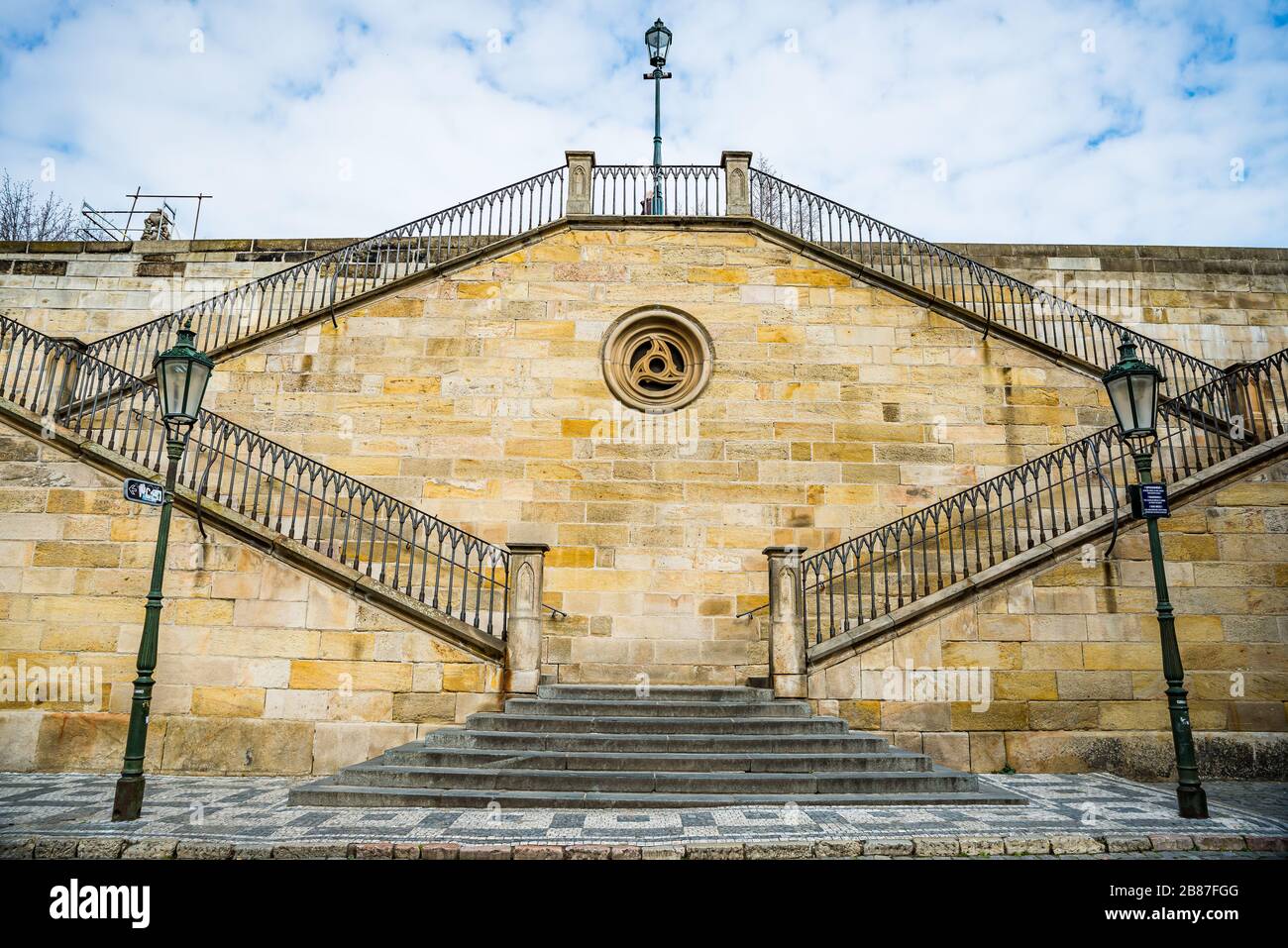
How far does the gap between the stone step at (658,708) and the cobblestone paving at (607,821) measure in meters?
1.76

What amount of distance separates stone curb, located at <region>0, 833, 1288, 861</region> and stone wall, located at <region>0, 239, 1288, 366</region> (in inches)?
457

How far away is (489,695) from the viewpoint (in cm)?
866

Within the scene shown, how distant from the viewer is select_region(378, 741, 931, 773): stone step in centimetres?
728

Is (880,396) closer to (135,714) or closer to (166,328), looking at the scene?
(135,714)

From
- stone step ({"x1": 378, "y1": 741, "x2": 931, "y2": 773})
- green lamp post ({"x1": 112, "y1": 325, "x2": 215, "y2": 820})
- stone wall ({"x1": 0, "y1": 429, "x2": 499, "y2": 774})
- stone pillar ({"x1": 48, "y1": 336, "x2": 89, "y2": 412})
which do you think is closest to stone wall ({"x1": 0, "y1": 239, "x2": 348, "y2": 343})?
stone pillar ({"x1": 48, "y1": 336, "x2": 89, "y2": 412})

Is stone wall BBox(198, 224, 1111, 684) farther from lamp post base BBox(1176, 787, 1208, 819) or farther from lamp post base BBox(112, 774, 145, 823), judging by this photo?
lamp post base BBox(112, 774, 145, 823)

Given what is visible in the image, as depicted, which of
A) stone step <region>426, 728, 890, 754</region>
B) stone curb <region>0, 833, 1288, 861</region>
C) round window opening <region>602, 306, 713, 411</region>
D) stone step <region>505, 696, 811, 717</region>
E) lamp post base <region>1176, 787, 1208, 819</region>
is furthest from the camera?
round window opening <region>602, 306, 713, 411</region>

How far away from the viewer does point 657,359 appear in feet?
42.0

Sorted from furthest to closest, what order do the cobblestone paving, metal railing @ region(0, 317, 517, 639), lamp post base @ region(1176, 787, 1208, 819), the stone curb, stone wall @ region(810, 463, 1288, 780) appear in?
metal railing @ region(0, 317, 517, 639), stone wall @ region(810, 463, 1288, 780), lamp post base @ region(1176, 787, 1208, 819), the cobblestone paving, the stone curb

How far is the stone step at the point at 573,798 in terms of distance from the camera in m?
6.61

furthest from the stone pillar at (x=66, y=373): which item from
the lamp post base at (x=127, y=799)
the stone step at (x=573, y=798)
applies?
the stone step at (x=573, y=798)

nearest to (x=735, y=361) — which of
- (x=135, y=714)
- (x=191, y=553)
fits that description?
(x=191, y=553)

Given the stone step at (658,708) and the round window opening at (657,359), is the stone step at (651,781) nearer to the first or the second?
the stone step at (658,708)

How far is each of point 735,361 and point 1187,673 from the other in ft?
24.5
